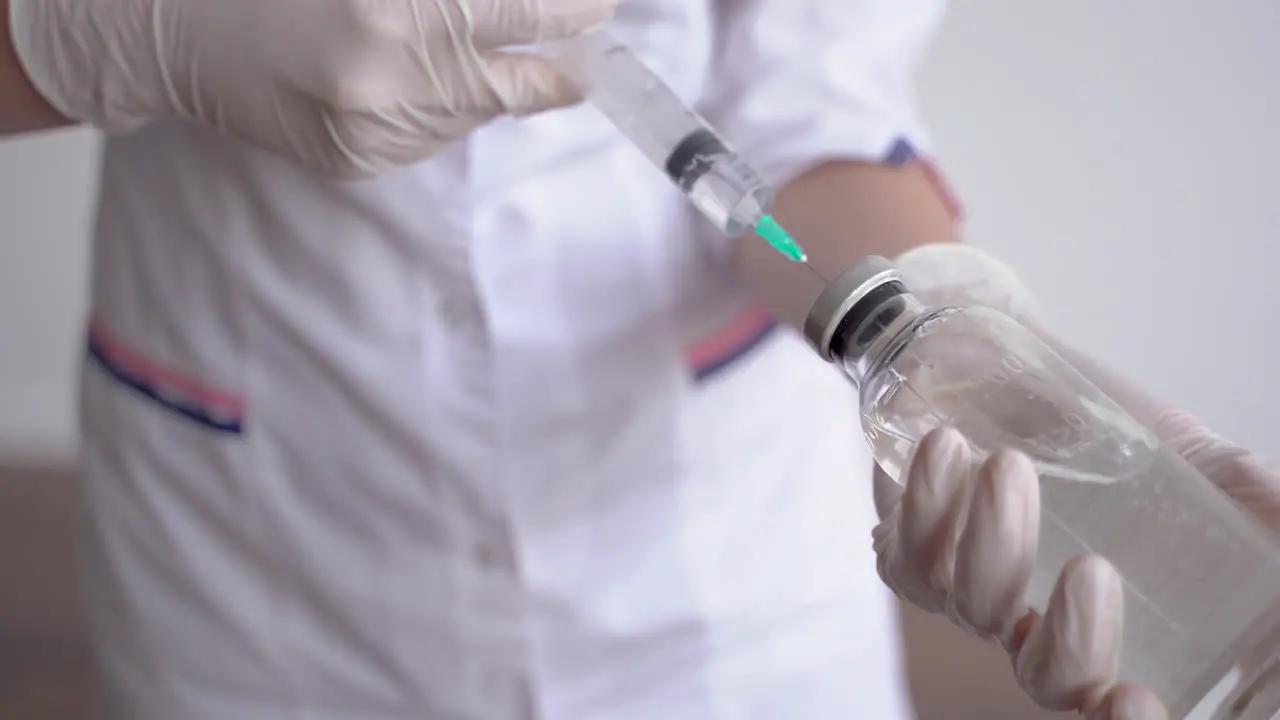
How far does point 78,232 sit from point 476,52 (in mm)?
1190

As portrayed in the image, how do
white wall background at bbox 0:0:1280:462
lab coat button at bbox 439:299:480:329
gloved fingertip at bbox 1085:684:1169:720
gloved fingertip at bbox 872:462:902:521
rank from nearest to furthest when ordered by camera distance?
gloved fingertip at bbox 1085:684:1169:720
gloved fingertip at bbox 872:462:902:521
lab coat button at bbox 439:299:480:329
white wall background at bbox 0:0:1280:462

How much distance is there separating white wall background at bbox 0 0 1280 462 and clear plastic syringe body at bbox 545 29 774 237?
0.79 meters

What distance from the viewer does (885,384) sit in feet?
1.49

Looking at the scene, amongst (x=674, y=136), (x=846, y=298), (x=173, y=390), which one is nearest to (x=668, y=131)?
(x=674, y=136)

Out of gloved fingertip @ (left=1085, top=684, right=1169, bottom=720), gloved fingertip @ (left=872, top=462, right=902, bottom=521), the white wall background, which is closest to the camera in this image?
gloved fingertip @ (left=1085, top=684, right=1169, bottom=720)

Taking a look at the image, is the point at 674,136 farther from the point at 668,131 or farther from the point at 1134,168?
the point at 1134,168

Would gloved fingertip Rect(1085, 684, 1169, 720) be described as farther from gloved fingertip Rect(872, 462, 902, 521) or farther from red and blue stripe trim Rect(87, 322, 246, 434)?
red and blue stripe trim Rect(87, 322, 246, 434)

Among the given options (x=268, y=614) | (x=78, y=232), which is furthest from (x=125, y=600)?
(x=78, y=232)

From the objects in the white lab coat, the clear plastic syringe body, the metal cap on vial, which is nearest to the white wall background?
the white lab coat

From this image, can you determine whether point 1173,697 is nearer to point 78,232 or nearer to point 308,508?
point 308,508

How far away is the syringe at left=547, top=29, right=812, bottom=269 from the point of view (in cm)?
52

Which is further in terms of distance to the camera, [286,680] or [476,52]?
[286,680]

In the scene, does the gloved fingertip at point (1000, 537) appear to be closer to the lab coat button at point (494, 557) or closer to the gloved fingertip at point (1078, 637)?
the gloved fingertip at point (1078, 637)

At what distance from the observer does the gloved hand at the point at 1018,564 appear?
37 cm
